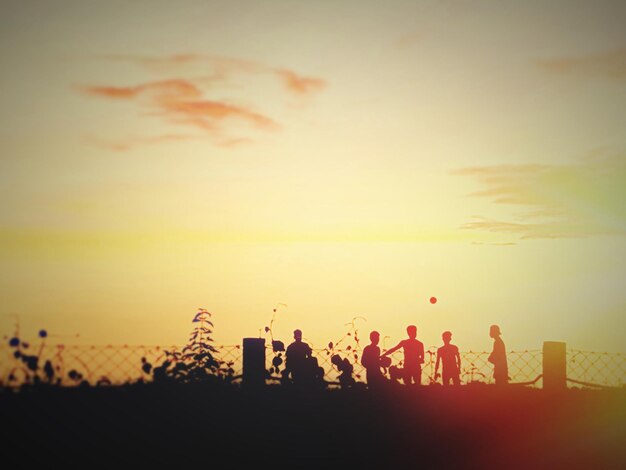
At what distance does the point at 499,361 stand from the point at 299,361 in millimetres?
6031

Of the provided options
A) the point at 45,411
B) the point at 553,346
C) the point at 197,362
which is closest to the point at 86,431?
the point at 45,411

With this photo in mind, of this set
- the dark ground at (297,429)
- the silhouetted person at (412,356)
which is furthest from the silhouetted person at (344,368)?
the silhouetted person at (412,356)

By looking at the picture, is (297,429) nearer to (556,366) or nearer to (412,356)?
(412,356)

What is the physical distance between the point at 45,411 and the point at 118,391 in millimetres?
1582

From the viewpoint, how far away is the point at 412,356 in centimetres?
1822

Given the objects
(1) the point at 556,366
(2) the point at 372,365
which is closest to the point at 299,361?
(2) the point at 372,365

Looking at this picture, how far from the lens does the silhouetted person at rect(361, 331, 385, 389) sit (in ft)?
56.7

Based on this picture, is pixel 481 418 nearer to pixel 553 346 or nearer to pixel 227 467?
pixel 553 346

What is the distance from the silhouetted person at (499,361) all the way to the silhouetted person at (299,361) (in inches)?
218

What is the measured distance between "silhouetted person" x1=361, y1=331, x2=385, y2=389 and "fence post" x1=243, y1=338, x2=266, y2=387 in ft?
10.4

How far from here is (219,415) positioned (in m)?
13.7

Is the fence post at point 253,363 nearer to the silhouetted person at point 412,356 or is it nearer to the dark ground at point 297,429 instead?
the dark ground at point 297,429

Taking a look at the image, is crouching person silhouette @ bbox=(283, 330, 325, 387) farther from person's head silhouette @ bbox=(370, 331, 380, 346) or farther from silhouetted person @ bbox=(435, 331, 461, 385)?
silhouetted person @ bbox=(435, 331, 461, 385)

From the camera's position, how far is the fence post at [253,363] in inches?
592
